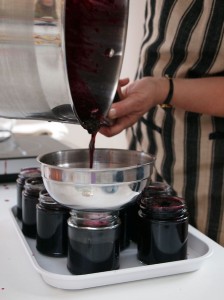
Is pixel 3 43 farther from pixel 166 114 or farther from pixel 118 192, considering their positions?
pixel 166 114

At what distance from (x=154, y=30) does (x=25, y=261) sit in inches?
26.7

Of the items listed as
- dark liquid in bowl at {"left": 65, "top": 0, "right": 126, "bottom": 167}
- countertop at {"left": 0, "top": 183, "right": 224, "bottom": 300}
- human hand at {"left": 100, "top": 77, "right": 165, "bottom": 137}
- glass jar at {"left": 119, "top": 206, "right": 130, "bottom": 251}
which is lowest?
countertop at {"left": 0, "top": 183, "right": 224, "bottom": 300}

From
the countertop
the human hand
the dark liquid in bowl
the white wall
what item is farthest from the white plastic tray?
the white wall

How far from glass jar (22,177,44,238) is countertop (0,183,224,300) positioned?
0.06 meters

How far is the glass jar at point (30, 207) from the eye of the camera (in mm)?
778

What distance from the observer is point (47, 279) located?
2.09 ft

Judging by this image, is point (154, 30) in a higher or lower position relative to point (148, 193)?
higher

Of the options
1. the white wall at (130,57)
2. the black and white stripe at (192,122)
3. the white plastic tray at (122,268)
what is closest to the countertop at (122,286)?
the white plastic tray at (122,268)

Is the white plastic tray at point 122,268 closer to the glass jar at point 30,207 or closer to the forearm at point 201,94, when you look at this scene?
the glass jar at point 30,207

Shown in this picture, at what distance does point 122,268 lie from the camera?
27.1 inches

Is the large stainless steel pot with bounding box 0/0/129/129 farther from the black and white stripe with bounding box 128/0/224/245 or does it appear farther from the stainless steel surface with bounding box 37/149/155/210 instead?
the black and white stripe with bounding box 128/0/224/245

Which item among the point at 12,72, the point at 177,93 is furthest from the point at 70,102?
the point at 177,93

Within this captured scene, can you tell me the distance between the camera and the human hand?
977 mm

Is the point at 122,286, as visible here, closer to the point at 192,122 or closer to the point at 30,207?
the point at 30,207
